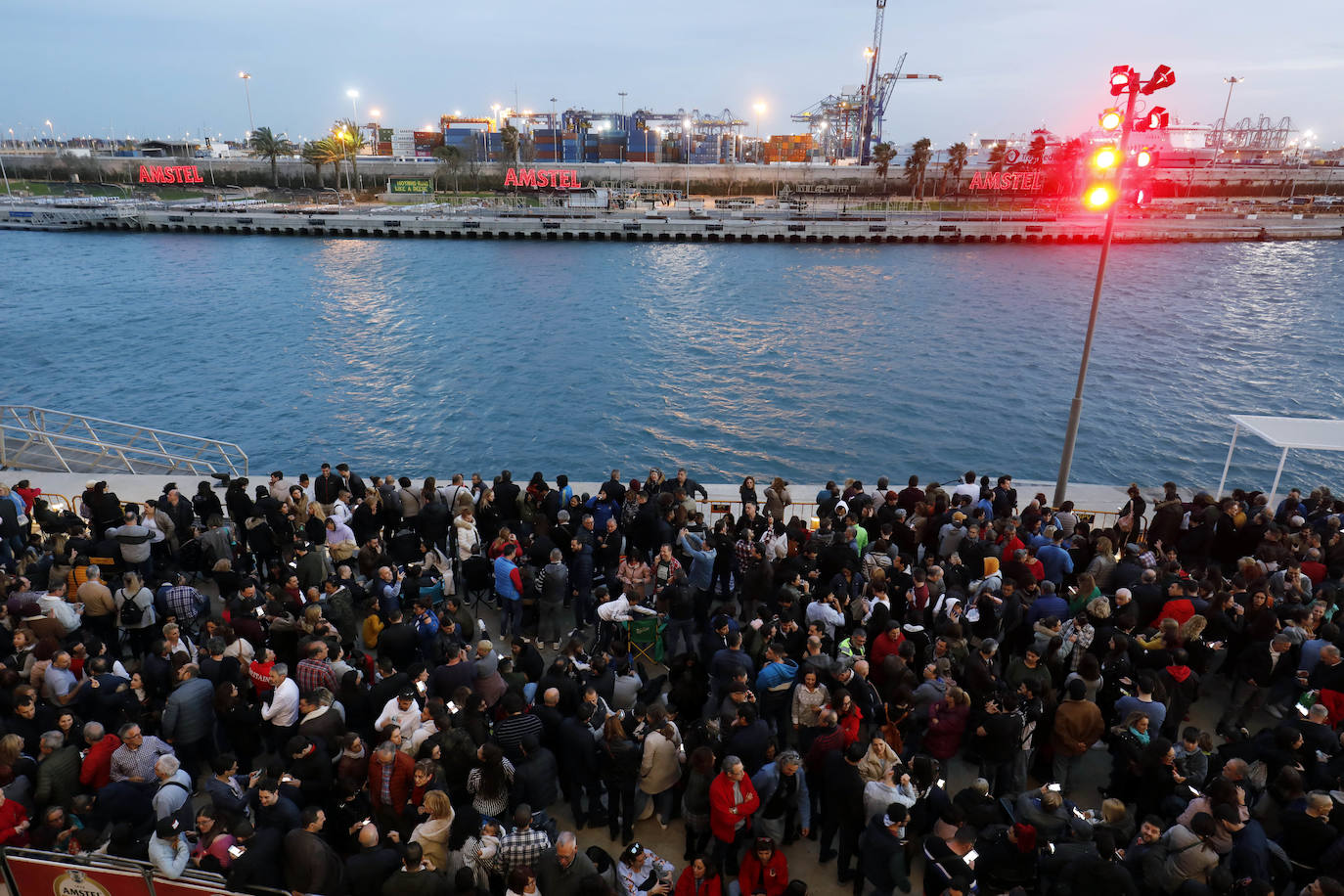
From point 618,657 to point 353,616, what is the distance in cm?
347

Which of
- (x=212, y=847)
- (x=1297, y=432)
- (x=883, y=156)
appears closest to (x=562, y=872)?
(x=212, y=847)

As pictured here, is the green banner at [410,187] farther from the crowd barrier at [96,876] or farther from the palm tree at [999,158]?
the crowd barrier at [96,876]

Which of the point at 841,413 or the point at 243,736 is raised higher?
the point at 243,736

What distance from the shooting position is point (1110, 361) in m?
38.9

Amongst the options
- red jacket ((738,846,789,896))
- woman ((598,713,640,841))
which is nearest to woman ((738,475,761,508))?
woman ((598,713,640,841))

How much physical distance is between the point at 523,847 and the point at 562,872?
0.39 m

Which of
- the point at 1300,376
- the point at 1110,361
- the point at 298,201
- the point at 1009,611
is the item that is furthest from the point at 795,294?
the point at 298,201

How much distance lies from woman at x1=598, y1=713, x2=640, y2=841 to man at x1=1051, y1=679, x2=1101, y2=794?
13.1ft

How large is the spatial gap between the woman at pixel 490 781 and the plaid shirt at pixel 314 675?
5.91ft

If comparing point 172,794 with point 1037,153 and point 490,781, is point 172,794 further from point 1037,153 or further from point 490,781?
point 1037,153

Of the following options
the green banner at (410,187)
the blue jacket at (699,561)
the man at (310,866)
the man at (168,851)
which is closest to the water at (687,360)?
the blue jacket at (699,561)

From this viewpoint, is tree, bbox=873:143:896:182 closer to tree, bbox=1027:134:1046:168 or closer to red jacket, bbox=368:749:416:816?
tree, bbox=1027:134:1046:168

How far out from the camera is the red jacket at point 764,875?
564 cm

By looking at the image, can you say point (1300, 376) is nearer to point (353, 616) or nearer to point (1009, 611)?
point (1009, 611)
